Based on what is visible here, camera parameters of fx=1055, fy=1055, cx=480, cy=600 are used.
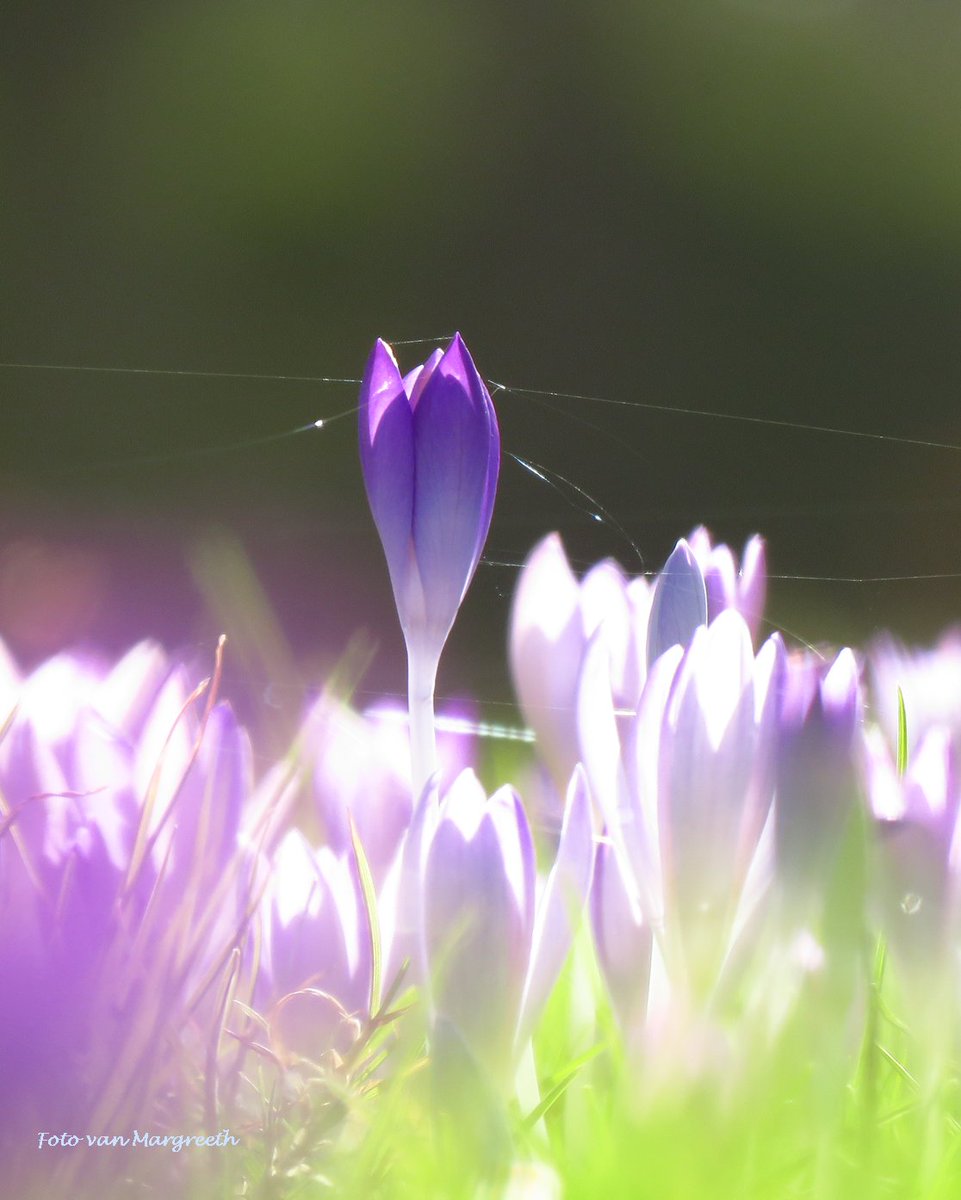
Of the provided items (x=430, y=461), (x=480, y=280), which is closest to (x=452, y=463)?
(x=430, y=461)

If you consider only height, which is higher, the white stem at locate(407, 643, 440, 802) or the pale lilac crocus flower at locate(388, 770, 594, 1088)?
the white stem at locate(407, 643, 440, 802)

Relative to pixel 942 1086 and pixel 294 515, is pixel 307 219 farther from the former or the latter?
pixel 942 1086

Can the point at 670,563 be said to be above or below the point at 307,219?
below

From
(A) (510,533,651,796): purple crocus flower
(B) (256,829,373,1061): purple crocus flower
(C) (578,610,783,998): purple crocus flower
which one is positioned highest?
(A) (510,533,651,796): purple crocus flower

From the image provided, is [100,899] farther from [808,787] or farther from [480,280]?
[480,280]

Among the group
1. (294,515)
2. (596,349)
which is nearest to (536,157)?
(596,349)

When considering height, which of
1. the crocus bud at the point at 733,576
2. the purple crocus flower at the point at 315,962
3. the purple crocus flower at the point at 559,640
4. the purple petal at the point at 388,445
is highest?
the purple petal at the point at 388,445
